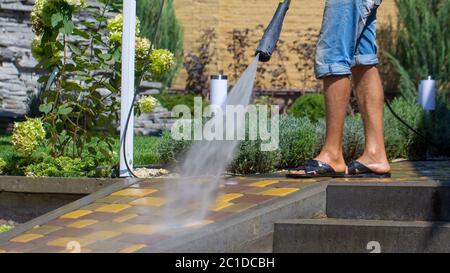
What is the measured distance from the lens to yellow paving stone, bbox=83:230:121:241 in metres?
3.72

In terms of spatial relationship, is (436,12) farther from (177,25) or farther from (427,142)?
(427,142)

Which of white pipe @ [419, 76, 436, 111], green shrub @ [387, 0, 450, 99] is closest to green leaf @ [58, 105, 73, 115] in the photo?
white pipe @ [419, 76, 436, 111]

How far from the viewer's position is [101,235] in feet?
12.3

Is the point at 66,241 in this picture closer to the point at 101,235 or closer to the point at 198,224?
the point at 101,235

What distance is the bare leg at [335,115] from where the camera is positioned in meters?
4.42

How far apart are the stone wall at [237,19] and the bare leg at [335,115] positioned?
25.9 feet

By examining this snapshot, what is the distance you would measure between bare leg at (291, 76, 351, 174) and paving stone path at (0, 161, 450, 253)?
236 millimetres

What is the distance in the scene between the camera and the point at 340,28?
4.44m

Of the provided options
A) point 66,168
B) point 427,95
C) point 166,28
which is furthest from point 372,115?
point 166,28

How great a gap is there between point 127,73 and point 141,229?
1394 mm

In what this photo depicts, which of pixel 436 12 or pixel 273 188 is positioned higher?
pixel 436 12

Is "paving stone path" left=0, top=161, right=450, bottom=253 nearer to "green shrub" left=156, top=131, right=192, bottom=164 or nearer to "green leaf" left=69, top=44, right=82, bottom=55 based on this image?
"green shrub" left=156, top=131, right=192, bottom=164

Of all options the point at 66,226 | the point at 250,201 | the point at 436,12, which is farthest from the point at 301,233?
the point at 436,12

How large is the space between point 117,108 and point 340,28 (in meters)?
1.86
